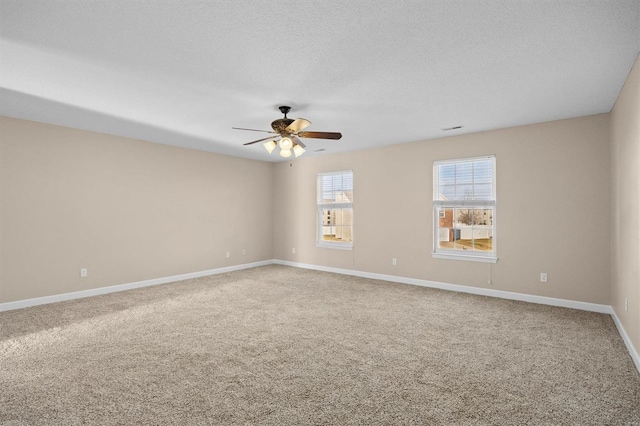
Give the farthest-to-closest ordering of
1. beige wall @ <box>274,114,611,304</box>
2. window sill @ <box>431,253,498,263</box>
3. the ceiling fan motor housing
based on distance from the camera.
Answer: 1. window sill @ <box>431,253,498,263</box>
2. beige wall @ <box>274,114,611,304</box>
3. the ceiling fan motor housing

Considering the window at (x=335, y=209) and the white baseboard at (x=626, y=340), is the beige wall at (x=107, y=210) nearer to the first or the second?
the window at (x=335, y=209)

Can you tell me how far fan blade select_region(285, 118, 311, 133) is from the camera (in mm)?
3568

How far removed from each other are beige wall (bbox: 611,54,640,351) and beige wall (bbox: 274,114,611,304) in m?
0.25

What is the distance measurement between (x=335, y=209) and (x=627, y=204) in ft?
15.3

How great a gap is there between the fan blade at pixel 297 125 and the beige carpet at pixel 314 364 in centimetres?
223

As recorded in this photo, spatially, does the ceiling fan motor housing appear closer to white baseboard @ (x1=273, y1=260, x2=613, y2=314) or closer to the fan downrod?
the fan downrod

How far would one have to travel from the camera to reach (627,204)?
3154 millimetres

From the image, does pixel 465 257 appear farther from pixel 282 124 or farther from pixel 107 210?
pixel 107 210

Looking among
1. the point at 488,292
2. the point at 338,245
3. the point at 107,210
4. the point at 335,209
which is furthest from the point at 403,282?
the point at 107,210

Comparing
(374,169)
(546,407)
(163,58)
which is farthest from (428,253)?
(163,58)

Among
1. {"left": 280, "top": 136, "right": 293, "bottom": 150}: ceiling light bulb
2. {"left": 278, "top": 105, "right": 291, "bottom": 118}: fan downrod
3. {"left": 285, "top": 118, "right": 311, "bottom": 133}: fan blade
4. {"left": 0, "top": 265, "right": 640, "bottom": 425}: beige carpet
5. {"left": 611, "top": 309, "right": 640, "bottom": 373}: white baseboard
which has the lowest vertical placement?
{"left": 0, "top": 265, "right": 640, "bottom": 425}: beige carpet

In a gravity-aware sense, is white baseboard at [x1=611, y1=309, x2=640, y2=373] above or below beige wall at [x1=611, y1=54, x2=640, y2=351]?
below

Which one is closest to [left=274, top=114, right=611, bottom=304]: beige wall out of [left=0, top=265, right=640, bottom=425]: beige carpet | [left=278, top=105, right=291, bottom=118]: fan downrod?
[left=0, top=265, right=640, bottom=425]: beige carpet

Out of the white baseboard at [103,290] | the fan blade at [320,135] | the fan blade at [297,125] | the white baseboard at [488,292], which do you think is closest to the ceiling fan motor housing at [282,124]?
the fan blade at [297,125]
